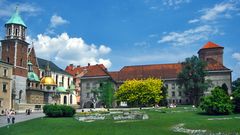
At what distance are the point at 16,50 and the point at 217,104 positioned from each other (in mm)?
53481

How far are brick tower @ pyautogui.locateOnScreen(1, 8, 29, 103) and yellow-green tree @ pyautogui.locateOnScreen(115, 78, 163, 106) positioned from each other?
25425mm

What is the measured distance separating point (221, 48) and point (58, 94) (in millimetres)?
55440

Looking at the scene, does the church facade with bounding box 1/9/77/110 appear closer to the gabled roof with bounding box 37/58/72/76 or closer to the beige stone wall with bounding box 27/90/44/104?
the beige stone wall with bounding box 27/90/44/104

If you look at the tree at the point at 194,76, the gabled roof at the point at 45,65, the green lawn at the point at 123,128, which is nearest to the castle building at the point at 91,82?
the gabled roof at the point at 45,65

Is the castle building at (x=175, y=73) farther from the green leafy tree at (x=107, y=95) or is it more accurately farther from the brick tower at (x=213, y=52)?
the green leafy tree at (x=107, y=95)

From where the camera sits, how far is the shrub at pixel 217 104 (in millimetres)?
42031

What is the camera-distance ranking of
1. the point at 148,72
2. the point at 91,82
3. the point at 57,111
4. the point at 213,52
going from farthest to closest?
1. the point at 213,52
2. the point at 148,72
3. the point at 91,82
4. the point at 57,111

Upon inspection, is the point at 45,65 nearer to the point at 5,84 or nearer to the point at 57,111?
the point at 5,84

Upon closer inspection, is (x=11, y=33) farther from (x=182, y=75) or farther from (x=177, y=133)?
(x=177, y=133)

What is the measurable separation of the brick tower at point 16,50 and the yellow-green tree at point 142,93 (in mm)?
25425

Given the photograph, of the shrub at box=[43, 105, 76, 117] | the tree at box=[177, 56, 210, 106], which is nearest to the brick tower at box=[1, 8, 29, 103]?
the shrub at box=[43, 105, 76, 117]

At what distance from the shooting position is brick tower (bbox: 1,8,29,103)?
78062 millimetres

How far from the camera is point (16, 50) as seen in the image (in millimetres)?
78438

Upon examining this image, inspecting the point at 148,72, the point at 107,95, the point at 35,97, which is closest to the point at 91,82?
the point at 107,95
